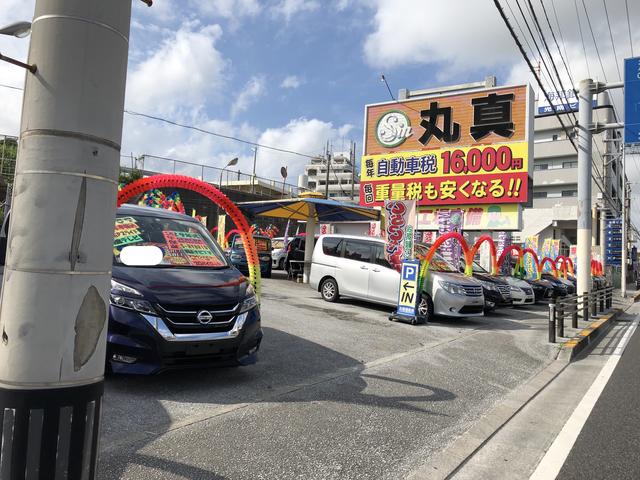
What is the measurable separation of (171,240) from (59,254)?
396 centimetres

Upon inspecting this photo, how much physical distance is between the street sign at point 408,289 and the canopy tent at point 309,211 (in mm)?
6552

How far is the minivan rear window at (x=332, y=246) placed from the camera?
12.0 metres

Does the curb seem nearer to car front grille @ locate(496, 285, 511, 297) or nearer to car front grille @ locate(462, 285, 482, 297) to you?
car front grille @ locate(462, 285, 482, 297)

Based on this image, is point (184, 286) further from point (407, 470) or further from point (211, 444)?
point (407, 470)

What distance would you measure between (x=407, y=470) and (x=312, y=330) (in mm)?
4656

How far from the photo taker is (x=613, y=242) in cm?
3472

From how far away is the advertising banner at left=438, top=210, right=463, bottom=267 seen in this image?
15047mm

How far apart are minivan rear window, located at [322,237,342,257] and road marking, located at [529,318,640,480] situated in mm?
6433

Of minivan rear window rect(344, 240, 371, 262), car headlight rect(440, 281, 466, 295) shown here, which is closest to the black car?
car headlight rect(440, 281, 466, 295)

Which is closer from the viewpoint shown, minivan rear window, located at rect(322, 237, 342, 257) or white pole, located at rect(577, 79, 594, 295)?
minivan rear window, located at rect(322, 237, 342, 257)

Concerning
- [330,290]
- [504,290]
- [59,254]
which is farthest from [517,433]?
[504,290]

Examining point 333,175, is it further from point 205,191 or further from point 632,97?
point 205,191

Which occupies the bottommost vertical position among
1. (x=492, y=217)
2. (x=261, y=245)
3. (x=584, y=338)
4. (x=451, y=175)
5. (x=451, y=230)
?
(x=584, y=338)

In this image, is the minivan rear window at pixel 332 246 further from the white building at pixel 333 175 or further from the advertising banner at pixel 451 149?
the white building at pixel 333 175
